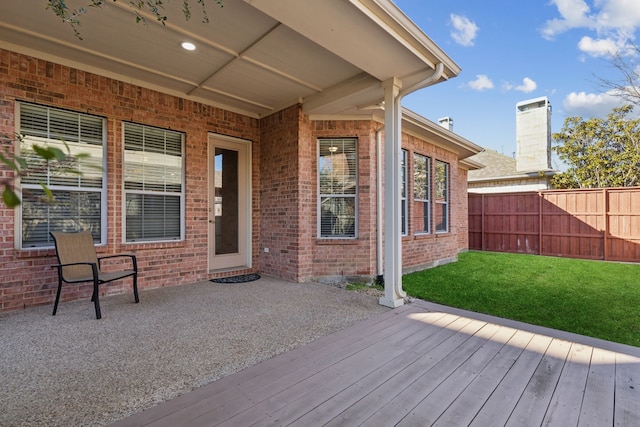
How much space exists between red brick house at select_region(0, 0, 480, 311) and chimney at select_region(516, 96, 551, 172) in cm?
831

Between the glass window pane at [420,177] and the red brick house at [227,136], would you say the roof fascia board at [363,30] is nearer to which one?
the red brick house at [227,136]

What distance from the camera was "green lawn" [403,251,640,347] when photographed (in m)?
3.58

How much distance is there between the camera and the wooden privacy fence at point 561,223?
812 cm

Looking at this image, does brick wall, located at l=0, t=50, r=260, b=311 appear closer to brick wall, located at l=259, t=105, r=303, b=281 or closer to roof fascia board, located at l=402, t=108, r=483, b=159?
brick wall, located at l=259, t=105, r=303, b=281

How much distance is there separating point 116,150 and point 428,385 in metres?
4.79

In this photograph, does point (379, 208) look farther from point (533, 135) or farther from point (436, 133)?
point (533, 135)

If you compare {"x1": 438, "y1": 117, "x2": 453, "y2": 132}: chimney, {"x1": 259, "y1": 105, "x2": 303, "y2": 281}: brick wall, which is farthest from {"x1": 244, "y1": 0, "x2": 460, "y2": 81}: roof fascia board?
{"x1": 438, "y1": 117, "x2": 453, "y2": 132}: chimney

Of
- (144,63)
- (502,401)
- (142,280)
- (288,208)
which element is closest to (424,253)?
(288,208)

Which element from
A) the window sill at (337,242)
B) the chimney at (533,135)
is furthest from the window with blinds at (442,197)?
the chimney at (533,135)

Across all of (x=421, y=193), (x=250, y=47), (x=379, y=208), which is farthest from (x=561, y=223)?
(x=250, y=47)

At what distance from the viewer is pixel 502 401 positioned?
80.3 inches

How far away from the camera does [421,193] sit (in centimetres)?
698

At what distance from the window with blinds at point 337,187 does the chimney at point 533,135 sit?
1056 centimetres

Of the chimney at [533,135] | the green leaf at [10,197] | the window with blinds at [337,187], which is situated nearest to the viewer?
the green leaf at [10,197]
